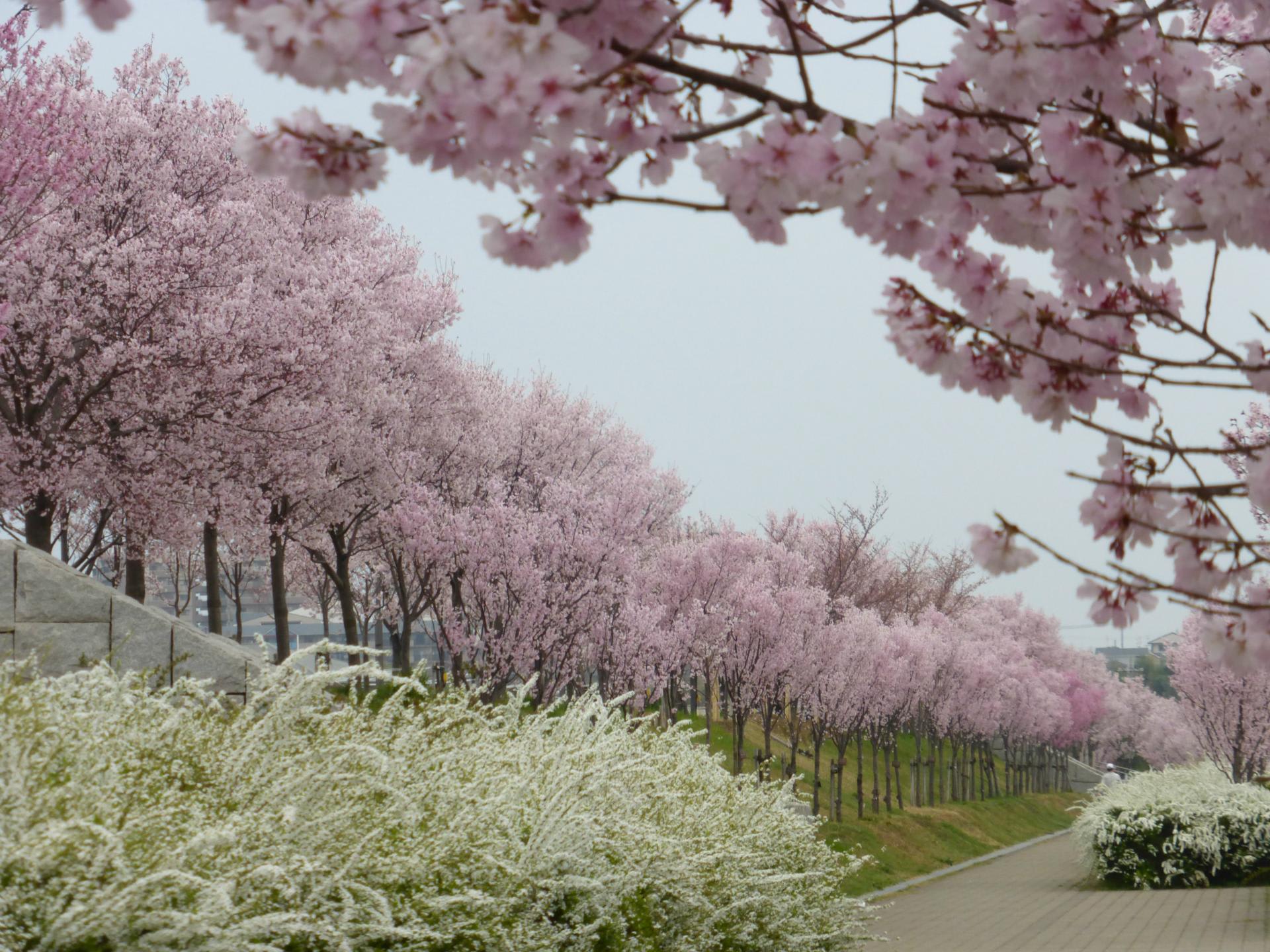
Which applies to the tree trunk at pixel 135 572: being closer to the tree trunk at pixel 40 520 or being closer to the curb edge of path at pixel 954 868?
the tree trunk at pixel 40 520

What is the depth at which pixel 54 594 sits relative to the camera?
10047mm

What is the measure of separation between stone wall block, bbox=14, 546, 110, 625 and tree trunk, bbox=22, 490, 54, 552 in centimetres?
930

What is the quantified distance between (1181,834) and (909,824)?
370 inches

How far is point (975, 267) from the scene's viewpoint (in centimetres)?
323

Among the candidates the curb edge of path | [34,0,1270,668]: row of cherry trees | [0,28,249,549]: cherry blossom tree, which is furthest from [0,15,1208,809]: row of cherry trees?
[34,0,1270,668]: row of cherry trees

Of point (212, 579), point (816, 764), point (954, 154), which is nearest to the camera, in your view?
point (954, 154)

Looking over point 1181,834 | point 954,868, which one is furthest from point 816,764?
point 1181,834

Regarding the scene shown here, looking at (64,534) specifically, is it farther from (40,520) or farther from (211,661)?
(211,661)

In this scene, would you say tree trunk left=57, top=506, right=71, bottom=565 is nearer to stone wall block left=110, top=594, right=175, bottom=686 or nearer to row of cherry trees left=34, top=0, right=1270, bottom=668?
stone wall block left=110, top=594, right=175, bottom=686

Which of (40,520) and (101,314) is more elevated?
(101,314)

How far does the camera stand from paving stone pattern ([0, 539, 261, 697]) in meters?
9.88

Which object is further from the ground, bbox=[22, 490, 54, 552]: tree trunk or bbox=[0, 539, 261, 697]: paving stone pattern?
bbox=[22, 490, 54, 552]: tree trunk

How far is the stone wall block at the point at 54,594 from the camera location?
9930mm

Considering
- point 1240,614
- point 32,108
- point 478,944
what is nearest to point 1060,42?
point 1240,614
